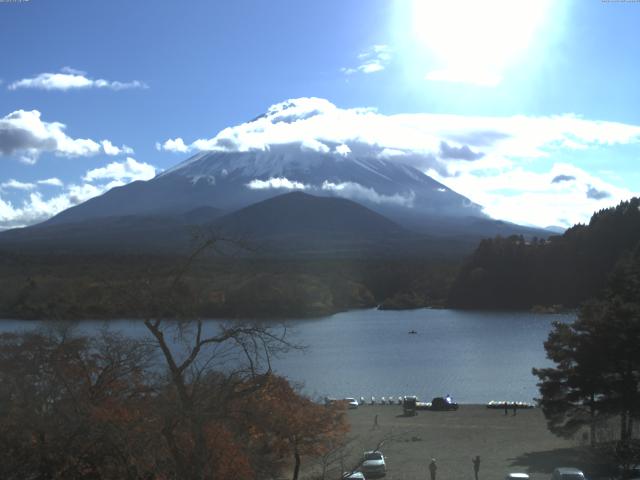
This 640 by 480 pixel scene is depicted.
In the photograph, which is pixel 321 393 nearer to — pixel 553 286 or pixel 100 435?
pixel 100 435

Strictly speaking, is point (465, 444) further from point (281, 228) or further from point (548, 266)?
point (281, 228)

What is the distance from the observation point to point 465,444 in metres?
12.7

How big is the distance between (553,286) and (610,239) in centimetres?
492

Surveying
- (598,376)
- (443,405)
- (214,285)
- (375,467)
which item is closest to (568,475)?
(375,467)

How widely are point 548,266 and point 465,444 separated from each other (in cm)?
4247

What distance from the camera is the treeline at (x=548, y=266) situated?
1983 inches

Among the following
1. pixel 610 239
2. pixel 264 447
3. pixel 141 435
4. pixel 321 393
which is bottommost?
pixel 321 393

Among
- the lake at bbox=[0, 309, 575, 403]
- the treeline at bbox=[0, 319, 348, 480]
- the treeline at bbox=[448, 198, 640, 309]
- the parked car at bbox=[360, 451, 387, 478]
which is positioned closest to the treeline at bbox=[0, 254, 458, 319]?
the treeline at bbox=[0, 319, 348, 480]

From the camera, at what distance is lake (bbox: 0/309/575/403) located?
20344mm

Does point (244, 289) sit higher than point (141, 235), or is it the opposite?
point (141, 235)

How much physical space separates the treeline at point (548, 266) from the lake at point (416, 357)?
926 cm

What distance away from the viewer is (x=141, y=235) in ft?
256

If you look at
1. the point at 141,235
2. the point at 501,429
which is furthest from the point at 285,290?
the point at 141,235

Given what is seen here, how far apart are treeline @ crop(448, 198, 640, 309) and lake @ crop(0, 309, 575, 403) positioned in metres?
9.26
